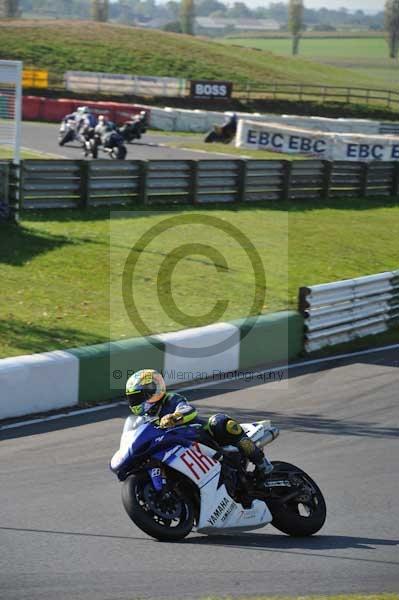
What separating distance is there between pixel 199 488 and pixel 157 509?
14.1 inches

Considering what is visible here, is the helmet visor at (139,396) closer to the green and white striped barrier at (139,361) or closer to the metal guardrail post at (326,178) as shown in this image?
the green and white striped barrier at (139,361)

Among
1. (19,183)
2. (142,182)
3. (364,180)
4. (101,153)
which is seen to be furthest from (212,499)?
(101,153)

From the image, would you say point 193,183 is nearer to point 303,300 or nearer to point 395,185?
point 395,185

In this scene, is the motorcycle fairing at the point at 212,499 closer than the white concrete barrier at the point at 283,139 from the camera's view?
Yes

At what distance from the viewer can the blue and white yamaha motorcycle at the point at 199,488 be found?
294 inches

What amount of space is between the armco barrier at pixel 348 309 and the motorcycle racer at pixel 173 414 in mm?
7007

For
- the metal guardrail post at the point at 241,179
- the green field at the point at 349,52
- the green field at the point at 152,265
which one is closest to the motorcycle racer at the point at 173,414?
the green field at the point at 152,265

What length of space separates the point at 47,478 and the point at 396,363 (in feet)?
22.7

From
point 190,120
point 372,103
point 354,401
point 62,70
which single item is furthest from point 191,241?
point 62,70

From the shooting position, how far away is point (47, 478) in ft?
29.9

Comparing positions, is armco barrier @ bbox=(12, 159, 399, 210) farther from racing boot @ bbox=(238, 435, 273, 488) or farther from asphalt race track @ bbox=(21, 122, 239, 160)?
racing boot @ bbox=(238, 435, 273, 488)

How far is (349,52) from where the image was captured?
460 feet

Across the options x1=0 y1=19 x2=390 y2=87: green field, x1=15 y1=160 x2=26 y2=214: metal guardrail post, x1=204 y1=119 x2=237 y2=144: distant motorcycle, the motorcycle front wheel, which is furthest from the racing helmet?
x1=0 y1=19 x2=390 y2=87: green field

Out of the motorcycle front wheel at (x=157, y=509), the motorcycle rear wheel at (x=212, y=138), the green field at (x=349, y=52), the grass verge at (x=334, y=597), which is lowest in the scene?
the grass verge at (x=334, y=597)
